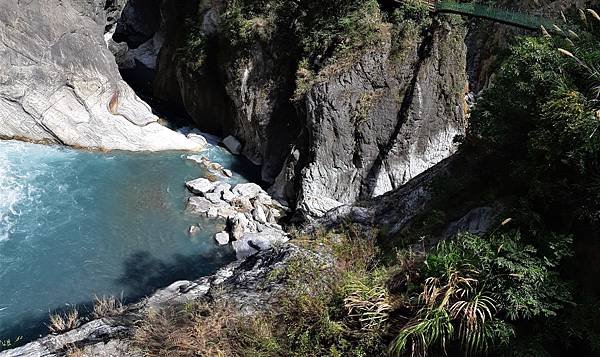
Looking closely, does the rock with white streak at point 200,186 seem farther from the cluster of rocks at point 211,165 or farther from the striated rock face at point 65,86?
the striated rock face at point 65,86

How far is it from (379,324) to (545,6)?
17.6 metres

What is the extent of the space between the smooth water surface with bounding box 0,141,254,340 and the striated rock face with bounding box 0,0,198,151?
750 mm

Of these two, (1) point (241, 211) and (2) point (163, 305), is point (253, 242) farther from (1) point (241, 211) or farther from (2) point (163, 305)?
(2) point (163, 305)

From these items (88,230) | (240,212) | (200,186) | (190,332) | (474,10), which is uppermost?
(474,10)

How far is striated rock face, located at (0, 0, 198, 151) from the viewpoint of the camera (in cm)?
1817

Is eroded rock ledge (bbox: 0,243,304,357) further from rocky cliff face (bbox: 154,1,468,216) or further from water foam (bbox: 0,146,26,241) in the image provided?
rocky cliff face (bbox: 154,1,468,216)

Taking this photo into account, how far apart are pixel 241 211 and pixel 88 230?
4571 millimetres

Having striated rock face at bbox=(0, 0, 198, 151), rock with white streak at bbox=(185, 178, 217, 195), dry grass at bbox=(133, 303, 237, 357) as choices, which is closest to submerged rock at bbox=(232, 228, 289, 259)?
rock with white streak at bbox=(185, 178, 217, 195)

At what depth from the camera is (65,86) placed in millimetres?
19125

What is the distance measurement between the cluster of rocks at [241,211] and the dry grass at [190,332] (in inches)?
293

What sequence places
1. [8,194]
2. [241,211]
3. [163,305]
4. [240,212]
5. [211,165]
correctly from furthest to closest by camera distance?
[211,165]
[241,211]
[240,212]
[8,194]
[163,305]

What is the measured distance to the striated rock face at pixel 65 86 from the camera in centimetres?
1817

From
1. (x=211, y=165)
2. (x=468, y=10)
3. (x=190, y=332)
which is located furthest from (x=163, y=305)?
(x=468, y=10)

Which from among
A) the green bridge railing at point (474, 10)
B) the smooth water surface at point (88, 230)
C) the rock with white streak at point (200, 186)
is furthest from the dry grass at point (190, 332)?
the green bridge railing at point (474, 10)
